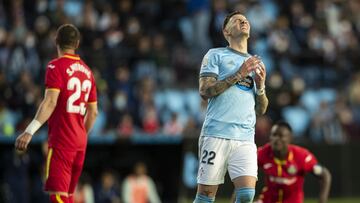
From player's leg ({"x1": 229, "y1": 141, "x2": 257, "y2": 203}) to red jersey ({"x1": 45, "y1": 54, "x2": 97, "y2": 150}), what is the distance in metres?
1.90

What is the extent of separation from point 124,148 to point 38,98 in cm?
208

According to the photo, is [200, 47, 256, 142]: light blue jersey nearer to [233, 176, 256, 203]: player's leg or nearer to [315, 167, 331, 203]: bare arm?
[233, 176, 256, 203]: player's leg

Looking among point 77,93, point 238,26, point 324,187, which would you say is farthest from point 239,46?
point 324,187

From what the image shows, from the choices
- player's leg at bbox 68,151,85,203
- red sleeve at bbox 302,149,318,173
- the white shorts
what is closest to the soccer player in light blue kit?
the white shorts

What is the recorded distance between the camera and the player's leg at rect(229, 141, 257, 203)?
10602 mm

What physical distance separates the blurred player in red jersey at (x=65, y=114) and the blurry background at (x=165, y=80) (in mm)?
7885

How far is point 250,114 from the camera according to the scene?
1086 cm

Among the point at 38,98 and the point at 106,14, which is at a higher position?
the point at 106,14

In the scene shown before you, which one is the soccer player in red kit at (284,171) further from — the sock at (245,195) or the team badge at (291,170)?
the sock at (245,195)

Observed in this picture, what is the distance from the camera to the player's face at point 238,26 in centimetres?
1077

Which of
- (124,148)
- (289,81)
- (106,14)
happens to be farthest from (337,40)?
(124,148)

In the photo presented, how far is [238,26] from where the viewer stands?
10773 mm

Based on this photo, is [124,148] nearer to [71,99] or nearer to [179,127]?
[179,127]

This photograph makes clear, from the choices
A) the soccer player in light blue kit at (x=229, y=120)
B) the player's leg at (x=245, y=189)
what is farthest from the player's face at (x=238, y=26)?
the player's leg at (x=245, y=189)
